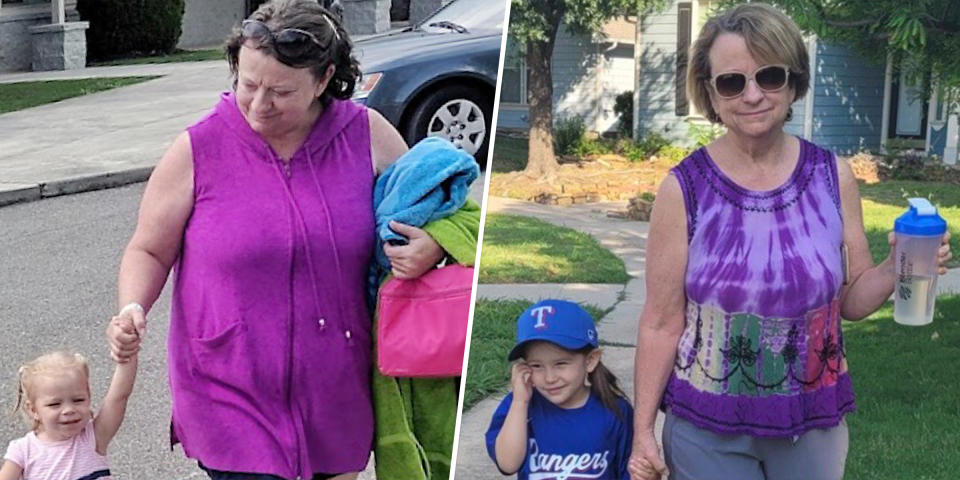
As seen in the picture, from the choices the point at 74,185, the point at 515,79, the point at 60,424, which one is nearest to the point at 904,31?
the point at 515,79

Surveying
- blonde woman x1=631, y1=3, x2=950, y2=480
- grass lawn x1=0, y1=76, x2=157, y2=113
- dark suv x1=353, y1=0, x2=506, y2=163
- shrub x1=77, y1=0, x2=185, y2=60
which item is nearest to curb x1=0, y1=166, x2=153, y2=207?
dark suv x1=353, y1=0, x2=506, y2=163

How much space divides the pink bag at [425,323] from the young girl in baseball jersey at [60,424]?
567 millimetres

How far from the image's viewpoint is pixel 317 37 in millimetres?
2408

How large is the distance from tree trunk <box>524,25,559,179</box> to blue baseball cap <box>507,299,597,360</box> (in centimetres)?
24

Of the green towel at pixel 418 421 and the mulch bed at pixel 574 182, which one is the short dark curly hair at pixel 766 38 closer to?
the mulch bed at pixel 574 182

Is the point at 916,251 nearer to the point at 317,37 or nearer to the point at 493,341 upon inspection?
the point at 493,341

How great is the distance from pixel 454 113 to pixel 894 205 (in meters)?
5.36

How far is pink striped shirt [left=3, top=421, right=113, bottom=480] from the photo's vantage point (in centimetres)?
274

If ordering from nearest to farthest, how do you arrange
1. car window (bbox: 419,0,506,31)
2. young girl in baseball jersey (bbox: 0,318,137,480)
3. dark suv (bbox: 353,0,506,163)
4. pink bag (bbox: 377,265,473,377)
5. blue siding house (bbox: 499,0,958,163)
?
blue siding house (bbox: 499,0,958,163) < pink bag (bbox: 377,265,473,377) < young girl in baseball jersey (bbox: 0,318,137,480) < car window (bbox: 419,0,506,31) < dark suv (bbox: 353,0,506,163)

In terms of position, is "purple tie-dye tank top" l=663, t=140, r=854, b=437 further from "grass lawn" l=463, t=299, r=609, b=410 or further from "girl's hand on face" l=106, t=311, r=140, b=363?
"girl's hand on face" l=106, t=311, r=140, b=363

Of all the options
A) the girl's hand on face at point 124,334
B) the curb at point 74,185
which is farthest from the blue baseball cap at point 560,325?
the curb at point 74,185

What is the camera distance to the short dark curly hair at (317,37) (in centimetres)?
237

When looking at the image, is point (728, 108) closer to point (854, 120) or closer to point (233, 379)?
point (854, 120)

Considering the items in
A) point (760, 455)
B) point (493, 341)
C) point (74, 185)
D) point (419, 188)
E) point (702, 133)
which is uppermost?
point (702, 133)
